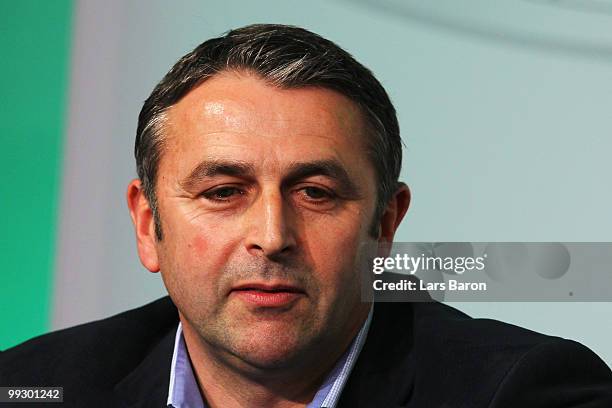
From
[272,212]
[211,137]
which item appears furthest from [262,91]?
[272,212]

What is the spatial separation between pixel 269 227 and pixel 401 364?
1.42ft

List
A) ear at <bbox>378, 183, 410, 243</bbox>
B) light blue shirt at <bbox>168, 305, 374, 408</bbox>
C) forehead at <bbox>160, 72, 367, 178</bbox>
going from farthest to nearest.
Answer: ear at <bbox>378, 183, 410, 243</bbox> < light blue shirt at <bbox>168, 305, 374, 408</bbox> < forehead at <bbox>160, 72, 367, 178</bbox>

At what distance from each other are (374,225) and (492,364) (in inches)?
14.7

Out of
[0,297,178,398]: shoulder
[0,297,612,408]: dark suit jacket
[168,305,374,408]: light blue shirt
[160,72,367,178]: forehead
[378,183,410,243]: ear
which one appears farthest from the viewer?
[0,297,178,398]: shoulder

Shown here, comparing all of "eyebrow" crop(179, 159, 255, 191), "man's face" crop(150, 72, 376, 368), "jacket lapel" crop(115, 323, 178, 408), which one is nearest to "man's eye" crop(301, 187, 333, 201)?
"man's face" crop(150, 72, 376, 368)

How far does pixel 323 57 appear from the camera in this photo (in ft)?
6.25

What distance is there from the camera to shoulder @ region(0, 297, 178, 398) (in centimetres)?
220

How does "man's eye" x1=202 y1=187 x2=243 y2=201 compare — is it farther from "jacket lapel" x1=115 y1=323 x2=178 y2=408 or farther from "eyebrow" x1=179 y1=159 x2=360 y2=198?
"jacket lapel" x1=115 y1=323 x2=178 y2=408

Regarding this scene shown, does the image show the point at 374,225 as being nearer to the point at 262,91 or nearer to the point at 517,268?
the point at 262,91

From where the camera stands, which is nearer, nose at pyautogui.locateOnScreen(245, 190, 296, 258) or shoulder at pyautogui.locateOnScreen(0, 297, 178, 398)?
nose at pyautogui.locateOnScreen(245, 190, 296, 258)

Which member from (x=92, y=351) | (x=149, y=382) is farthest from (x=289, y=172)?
(x=92, y=351)

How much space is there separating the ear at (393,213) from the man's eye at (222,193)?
36 centimetres

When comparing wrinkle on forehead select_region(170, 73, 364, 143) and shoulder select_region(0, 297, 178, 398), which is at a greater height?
wrinkle on forehead select_region(170, 73, 364, 143)

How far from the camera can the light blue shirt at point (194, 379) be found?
1922mm
